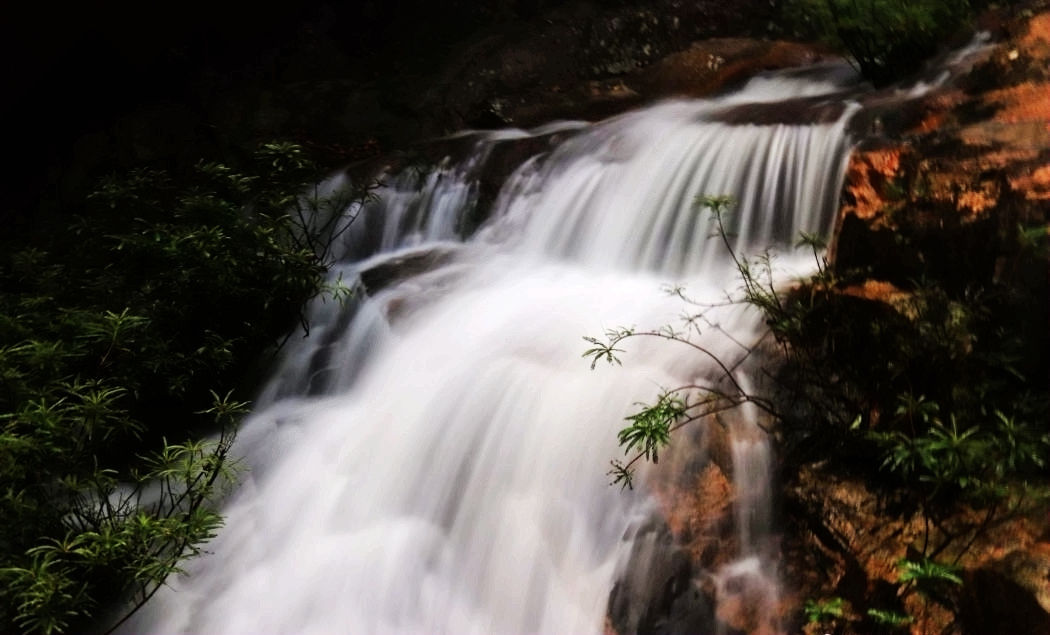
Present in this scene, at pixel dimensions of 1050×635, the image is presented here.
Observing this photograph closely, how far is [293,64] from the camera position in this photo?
8.60 m

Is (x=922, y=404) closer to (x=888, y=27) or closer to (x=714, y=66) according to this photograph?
(x=888, y=27)

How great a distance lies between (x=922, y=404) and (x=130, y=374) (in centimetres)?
379

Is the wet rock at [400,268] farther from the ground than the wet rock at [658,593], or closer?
farther from the ground

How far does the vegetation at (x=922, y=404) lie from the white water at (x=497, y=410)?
0.32 m

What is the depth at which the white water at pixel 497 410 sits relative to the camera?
2711 mm

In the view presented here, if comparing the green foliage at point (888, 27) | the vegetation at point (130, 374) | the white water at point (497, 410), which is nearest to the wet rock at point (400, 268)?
the white water at point (497, 410)

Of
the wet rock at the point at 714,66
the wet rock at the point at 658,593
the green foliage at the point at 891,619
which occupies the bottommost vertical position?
the wet rock at the point at 658,593

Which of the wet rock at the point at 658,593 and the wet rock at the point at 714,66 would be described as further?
the wet rock at the point at 714,66

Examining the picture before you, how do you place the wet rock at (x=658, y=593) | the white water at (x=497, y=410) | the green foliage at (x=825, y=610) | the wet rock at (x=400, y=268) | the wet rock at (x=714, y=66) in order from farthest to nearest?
the wet rock at (x=714, y=66) → the wet rock at (x=400, y=268) → the white water at (x=497, y=410) → the wet rock at (x=658, y=593) → the green foliage at (x=825, y=610)

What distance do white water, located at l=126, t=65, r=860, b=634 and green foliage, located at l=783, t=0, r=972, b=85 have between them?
1.20 metres

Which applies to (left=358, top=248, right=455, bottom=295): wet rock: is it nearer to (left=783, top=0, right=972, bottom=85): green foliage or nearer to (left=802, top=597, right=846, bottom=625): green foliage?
(left=802, top=597, right=846, bottom=625): green foliage

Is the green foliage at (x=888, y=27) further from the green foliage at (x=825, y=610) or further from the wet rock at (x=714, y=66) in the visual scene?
the green foliage at (x=825, y=610)

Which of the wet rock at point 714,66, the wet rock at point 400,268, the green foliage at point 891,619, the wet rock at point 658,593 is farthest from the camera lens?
the wet rock at point 714,66

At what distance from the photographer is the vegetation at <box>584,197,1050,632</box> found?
1894mm
